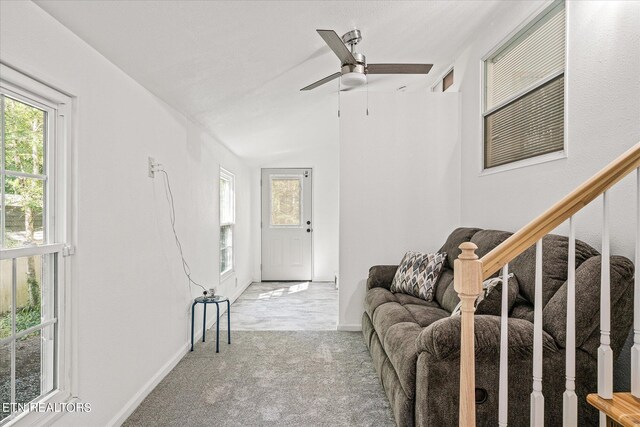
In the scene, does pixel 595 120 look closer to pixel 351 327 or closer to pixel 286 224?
pixel 351 327

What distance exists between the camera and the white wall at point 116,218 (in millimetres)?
1696

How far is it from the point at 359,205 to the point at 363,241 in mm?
363

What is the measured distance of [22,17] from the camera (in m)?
1.47

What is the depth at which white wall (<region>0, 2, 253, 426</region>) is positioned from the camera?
1696mm

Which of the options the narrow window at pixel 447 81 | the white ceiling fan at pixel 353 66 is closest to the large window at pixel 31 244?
the white ceiling fan at pixel 353 66

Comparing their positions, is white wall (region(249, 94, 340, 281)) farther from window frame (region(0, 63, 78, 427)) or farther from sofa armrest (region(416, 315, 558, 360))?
sofa armrest (region(416, 315, 558, 360))

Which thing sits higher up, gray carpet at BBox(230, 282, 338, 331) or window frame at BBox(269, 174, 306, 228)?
window frame at BBox(269, 174, 306, 228)

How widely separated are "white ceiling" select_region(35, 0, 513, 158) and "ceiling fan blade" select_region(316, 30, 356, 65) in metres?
0.22

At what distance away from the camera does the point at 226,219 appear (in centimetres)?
A: 519

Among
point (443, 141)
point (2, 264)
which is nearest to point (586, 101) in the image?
point (443, 141)

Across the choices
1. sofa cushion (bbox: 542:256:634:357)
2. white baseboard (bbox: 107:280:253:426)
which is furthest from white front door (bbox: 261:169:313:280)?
sofa cushion (bbox: 542:256:634:357)

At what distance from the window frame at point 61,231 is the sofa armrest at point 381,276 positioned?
95.8 inches

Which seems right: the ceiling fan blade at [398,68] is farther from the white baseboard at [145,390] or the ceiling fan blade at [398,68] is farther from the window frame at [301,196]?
the window frame at [301,196]

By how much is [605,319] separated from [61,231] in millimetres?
2227
